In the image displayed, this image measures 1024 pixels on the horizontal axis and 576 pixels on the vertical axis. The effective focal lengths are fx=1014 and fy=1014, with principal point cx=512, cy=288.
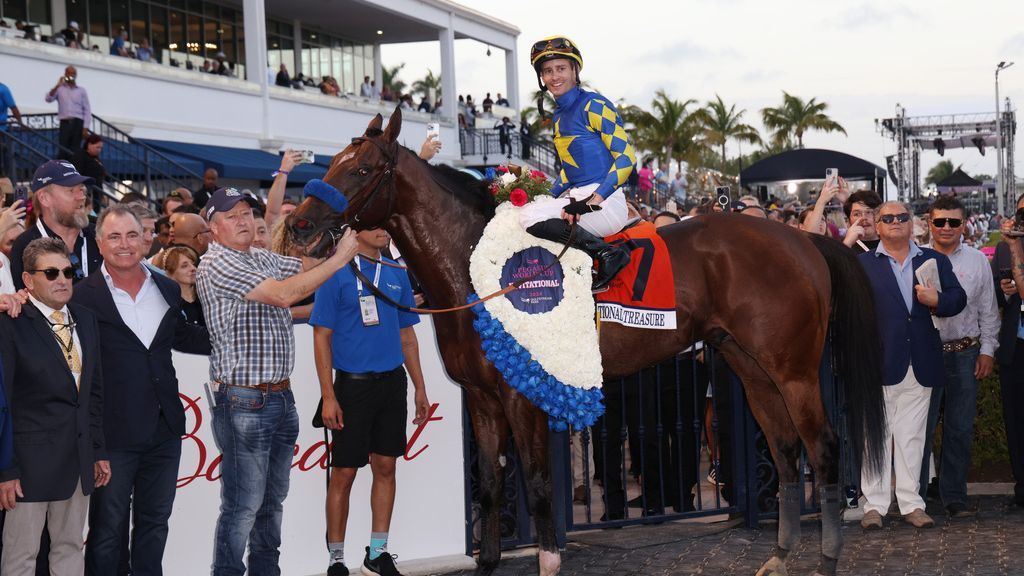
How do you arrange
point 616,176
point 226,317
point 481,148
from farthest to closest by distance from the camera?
point 481,148 → point 616,176 → point 226,317

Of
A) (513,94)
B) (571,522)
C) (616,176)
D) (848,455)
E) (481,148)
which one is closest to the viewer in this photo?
(616,176)

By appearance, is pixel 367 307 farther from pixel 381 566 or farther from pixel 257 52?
pixel 257 52

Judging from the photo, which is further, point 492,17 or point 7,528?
point 492,17

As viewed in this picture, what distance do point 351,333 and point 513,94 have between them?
28.7 meters

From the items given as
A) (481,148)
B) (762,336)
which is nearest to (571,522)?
(762,336)

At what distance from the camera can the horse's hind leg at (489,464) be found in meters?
4.88

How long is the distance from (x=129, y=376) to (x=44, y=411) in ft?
1.34

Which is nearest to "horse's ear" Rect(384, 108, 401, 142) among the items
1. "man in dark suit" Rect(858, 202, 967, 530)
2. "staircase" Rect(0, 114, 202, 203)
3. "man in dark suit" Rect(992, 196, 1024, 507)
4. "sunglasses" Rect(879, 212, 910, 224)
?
"man in dark suit" Rect(858, 202, 967, 530)

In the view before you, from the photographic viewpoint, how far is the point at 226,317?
4.34 metres

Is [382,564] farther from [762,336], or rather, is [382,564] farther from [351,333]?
[762,336]

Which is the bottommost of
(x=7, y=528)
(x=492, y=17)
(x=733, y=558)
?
(x=733, y=558)

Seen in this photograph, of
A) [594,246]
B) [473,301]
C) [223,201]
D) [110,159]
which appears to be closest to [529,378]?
[473,301]

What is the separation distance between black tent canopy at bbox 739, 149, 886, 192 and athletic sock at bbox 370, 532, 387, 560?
38.6ft

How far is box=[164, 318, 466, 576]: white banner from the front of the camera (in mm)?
4805
